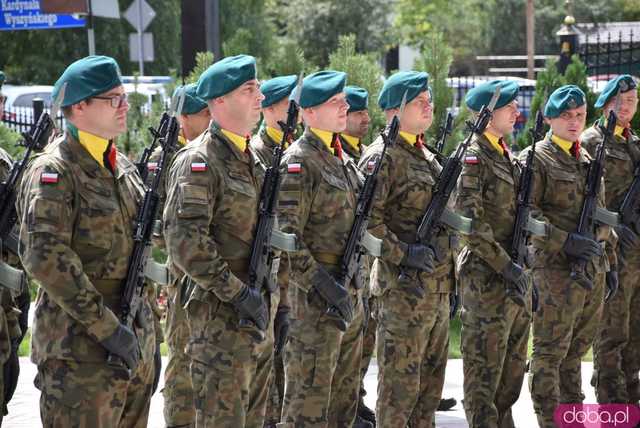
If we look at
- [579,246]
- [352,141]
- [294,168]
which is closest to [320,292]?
[294,168]

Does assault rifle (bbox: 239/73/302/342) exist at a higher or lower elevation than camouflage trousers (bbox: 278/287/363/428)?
higher

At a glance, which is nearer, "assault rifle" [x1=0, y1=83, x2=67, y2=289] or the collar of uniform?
the collar of uniform

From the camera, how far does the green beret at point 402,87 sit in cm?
712

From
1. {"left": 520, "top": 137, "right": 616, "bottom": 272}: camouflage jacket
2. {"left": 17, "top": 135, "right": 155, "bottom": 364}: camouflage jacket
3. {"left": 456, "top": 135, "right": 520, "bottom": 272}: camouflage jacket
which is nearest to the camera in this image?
{"left": 17, "top": 135, "right": 155, "bottom": 364}: camouflage jacket

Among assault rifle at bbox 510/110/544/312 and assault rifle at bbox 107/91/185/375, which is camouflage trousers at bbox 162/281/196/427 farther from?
assault rifle at bbox 510/110/544/312

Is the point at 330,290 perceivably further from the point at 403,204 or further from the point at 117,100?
the point at 117,100

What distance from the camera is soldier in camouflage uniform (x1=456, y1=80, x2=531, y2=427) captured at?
7195 mm

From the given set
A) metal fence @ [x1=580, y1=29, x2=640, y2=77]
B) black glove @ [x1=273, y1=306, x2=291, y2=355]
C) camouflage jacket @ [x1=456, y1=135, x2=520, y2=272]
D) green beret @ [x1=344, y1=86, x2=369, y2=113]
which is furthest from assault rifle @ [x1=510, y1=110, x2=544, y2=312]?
metal fence @ [x1=580, y1=29, x2=640, y2=77]

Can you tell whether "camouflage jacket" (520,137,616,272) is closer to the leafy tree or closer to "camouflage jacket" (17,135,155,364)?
"camouflage jacket" (17,135,155,364)

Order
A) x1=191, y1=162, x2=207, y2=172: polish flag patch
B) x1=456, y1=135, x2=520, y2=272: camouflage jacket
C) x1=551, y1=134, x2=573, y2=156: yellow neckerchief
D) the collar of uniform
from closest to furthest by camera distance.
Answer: the collar of uniform, x1=191, y1=162, x2=207, y2=172: polish flag patch, x1=456, y1=135, x2=520, y2=272: camouflage jacket, x1=551, y1=134, x2=573, y2=156: yellow neckerchief

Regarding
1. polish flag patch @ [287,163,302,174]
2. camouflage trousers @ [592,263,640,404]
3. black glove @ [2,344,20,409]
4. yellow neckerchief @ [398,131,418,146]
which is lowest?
camouflage trousers @ [592,263,640,404]

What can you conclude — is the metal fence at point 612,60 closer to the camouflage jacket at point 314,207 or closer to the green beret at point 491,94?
the green beret at point 491,94

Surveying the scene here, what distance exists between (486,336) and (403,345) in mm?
719

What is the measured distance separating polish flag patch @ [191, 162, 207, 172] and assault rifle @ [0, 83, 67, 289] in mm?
628
